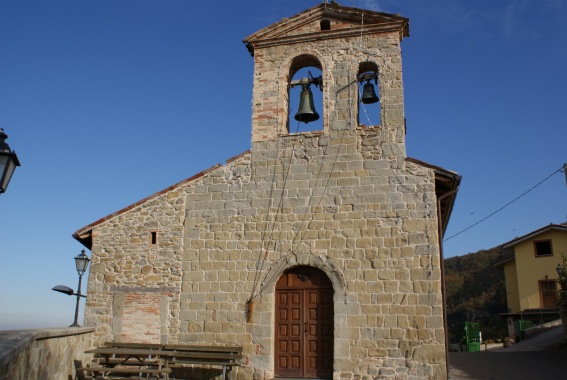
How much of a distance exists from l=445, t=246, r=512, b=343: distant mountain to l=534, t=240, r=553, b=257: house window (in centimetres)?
614

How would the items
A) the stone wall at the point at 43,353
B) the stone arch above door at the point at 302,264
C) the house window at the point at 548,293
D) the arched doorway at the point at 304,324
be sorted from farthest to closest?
the house window at the point at 548,293 < the stone arch above door at the point at 302,264 < the arched doorway at the point at 304,324 < the stone wall at the point at 43,353

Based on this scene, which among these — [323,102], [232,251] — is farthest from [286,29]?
[232,251]

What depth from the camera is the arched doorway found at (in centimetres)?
1020

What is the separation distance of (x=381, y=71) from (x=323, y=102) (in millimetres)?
1453

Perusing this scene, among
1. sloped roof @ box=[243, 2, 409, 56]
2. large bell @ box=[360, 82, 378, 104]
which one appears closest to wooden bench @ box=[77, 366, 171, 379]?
large bell @ box=[360, 82, 378, 104]

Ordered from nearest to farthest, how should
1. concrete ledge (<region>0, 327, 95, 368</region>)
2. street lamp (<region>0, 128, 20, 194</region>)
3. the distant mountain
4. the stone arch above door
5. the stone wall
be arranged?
street lamp (<region>0, 128, 20, 194</region>) < concrete ledge (<region>0, 327, 95, 368</region>) < the stone wall < the stone arch above door < the distant mountain

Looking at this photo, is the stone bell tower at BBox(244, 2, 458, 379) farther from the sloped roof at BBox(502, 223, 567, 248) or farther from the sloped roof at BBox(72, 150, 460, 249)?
the sloped roof at BBox(502, 223, 567, 248)

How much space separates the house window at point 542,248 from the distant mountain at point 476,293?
20.1ft

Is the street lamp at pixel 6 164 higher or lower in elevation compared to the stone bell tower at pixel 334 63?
lower

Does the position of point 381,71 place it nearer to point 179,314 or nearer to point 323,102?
point 323,102

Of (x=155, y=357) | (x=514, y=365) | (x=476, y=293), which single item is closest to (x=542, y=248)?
(x=476, y=293)

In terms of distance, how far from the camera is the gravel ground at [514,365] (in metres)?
11.2

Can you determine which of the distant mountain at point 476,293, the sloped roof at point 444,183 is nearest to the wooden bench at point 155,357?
the sloped roof at point 444,183

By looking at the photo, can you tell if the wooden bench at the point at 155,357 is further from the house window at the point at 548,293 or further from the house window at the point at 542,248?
the house window at the point at 542,248
